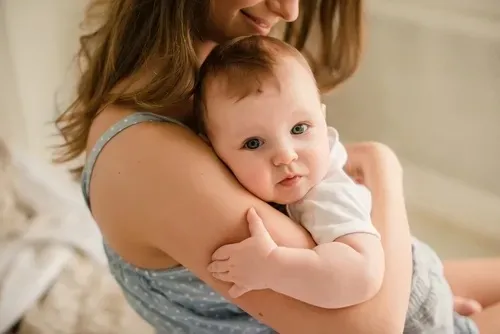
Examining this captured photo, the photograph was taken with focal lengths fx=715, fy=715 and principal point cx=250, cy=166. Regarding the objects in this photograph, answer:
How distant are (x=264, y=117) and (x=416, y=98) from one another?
38.0 inches

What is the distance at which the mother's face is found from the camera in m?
0.89

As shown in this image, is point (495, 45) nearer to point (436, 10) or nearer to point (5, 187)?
point (436, 10)

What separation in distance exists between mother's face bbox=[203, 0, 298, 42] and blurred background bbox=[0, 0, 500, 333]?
0.62 metres

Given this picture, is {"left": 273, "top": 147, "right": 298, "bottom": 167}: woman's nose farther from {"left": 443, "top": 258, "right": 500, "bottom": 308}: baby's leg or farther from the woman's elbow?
{"left": 443, "top": 258, "right": 500, "bottom": 308}: baby's leg

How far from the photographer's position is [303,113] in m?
0.78

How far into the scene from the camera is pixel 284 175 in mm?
769

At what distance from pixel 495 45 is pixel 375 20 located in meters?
0.30

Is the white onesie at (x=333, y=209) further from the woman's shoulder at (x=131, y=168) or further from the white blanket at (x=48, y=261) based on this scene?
the white blanket at (x=48, y=261)

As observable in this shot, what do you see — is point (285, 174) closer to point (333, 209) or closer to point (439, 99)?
point (333, 209)

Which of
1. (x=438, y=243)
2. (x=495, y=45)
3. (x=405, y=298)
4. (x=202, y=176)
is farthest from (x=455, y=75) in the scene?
(x=202, y=176)

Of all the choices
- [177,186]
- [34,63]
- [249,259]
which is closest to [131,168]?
[177,186]

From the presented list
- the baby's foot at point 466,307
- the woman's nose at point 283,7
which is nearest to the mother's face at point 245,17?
the woman's nose at point 283,7

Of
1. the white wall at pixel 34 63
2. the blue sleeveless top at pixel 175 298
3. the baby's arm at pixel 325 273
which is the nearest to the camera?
the baby's arm at pixel 325 273

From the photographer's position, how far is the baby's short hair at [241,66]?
0.75 m
